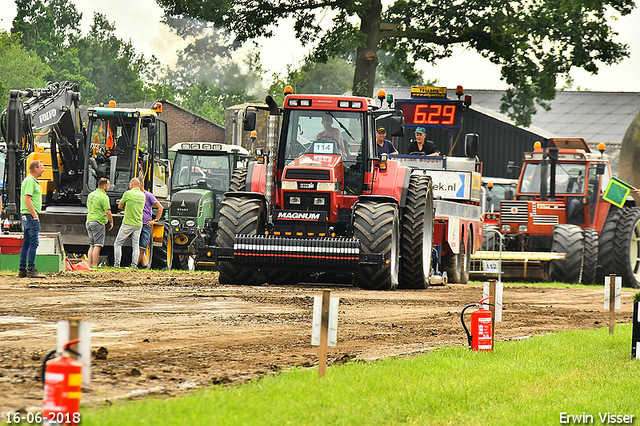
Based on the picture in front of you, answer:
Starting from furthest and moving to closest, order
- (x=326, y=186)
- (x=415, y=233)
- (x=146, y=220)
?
1. (x=146, y=220)
2. (x=415, y=233)
3. (x=326, y=186)

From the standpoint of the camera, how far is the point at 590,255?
22.3 metres

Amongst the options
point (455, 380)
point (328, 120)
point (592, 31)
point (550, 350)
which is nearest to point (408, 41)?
point (592, 31)

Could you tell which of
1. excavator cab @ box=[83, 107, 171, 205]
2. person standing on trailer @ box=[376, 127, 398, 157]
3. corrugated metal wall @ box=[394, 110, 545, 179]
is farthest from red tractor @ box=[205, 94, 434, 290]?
corrugated metal wall @ box=[394, 110, 545, 179]

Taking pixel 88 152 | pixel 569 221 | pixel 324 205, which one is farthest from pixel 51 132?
pixel 569 221

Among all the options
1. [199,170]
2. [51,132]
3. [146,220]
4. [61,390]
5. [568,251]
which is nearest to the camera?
[61,390]

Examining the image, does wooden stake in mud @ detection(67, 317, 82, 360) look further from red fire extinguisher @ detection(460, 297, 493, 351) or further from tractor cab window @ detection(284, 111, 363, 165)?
tractor cab window @ detection(284, 111, 363, 165)

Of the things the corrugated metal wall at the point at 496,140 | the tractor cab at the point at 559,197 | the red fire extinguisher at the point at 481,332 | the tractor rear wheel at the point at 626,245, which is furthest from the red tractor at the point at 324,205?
the corrugated metal wall at the point at 496,140

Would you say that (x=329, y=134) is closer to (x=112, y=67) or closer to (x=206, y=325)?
(x=206, y=325)

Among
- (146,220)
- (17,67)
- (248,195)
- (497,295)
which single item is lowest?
(497,295)

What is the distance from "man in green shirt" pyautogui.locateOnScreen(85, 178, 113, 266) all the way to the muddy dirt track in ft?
9.14

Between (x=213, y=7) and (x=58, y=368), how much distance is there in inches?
1066

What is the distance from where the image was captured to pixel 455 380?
7035 millimetres

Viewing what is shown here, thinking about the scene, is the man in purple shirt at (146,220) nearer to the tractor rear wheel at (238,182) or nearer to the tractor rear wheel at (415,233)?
the tractor rear wheel at (238,182)

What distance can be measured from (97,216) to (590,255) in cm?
1146
